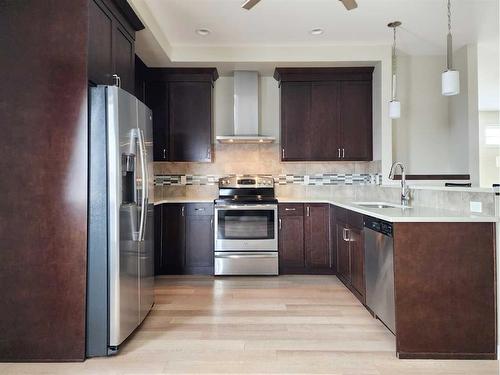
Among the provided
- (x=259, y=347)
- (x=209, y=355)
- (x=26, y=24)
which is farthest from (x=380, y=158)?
(x=26, y=24)

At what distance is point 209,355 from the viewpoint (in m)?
2.10

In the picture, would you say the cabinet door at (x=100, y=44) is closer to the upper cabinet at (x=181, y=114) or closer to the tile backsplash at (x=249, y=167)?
the upper cabinet at (x=181, y=114)

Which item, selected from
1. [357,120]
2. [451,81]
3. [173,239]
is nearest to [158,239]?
[173,239]

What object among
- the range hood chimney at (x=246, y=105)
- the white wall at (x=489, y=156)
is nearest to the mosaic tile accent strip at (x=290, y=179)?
the range hood chimney at (x=246, y=105)

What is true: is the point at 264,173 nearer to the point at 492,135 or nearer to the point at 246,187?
the point at 246,187

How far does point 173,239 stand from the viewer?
395 cm

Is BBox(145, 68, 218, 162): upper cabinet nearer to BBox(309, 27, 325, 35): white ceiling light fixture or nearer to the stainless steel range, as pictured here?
the stainless steel range

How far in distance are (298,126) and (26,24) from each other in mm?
3013

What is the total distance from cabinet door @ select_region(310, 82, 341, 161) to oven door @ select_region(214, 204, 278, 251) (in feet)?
3.32

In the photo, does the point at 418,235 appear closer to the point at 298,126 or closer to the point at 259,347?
the point at 259,347

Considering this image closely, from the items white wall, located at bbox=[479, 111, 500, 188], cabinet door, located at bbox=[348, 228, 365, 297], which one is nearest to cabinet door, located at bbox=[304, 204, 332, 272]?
cabinet door, located at bbox=[348, 228, 365, 297]

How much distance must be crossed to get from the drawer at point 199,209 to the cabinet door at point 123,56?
1.58m

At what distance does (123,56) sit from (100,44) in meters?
0.48

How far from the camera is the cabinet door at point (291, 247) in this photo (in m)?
3.96
